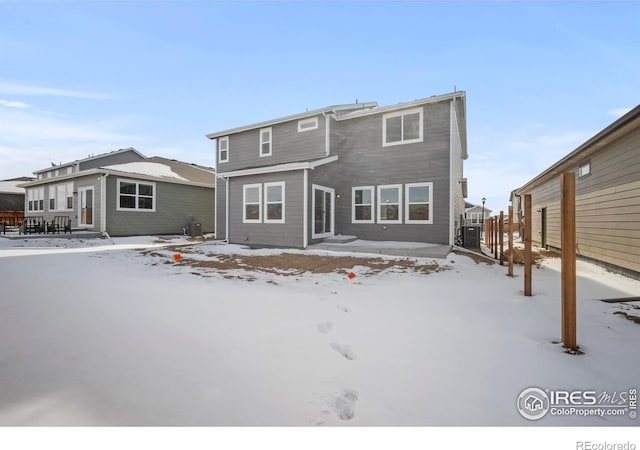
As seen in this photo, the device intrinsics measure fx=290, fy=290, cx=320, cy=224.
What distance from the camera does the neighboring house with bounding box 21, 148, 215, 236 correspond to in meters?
15.4

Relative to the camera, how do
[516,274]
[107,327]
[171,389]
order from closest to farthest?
[171,389]
[107,327]
[516,274]

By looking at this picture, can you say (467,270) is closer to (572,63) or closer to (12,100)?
(572,63)

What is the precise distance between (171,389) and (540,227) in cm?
1875

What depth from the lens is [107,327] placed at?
3.20m

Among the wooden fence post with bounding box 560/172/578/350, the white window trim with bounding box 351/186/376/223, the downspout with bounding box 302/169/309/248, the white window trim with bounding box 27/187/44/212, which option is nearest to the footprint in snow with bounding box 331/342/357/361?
the wooden fence post with bounding box 560/172/578/350

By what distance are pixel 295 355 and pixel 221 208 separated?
1485 centimetres

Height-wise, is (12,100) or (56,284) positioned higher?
(12,100)

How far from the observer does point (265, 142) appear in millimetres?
14688

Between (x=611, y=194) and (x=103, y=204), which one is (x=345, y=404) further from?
(x=103, y=204)

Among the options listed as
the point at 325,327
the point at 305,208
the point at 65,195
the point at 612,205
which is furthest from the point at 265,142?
the point at 612,205

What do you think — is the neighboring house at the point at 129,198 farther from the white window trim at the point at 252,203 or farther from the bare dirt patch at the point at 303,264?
the bare dirt patch at the point at 303,264

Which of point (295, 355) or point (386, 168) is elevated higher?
point (386, 168)

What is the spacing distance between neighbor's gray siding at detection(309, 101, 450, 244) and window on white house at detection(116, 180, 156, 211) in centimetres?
1116
